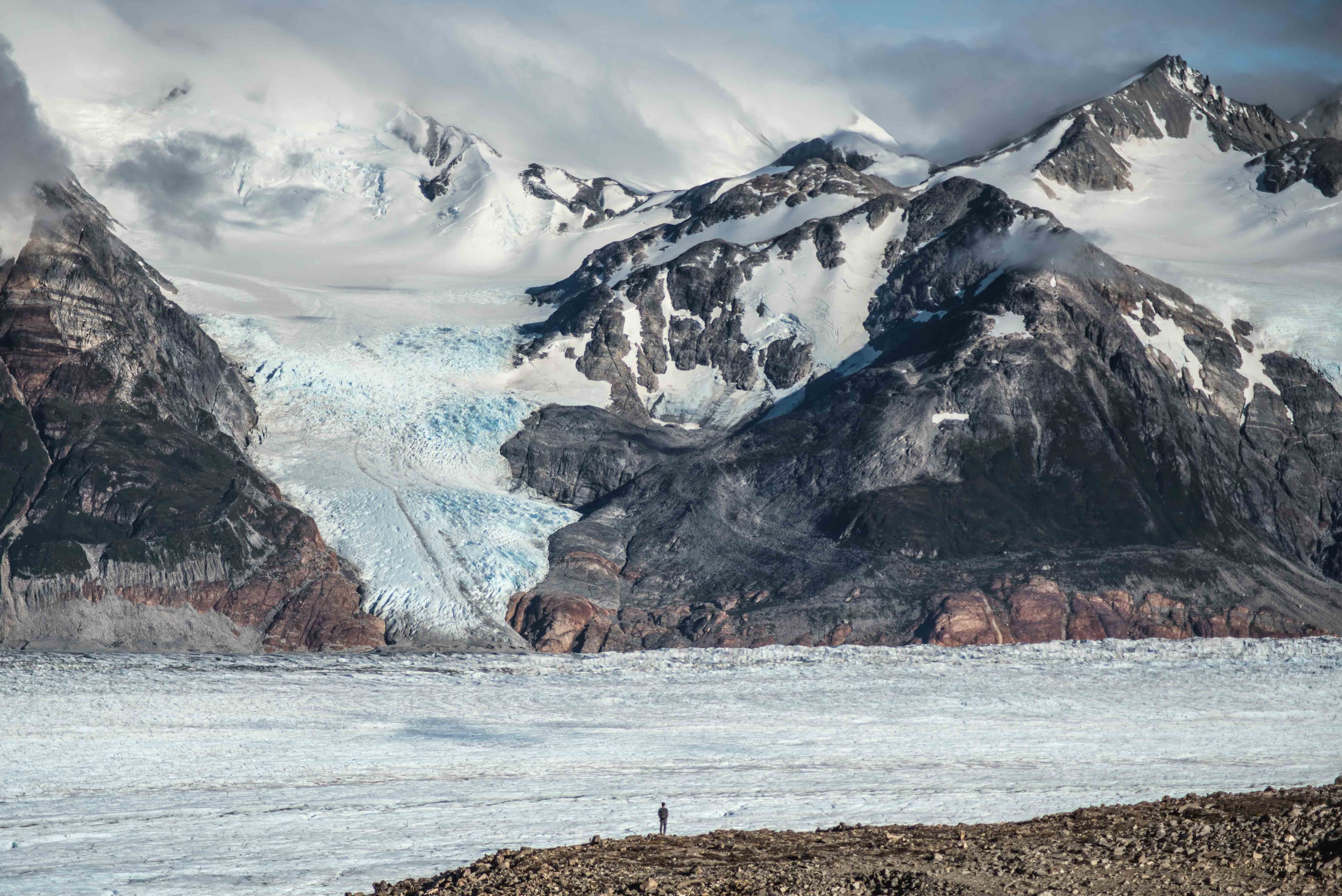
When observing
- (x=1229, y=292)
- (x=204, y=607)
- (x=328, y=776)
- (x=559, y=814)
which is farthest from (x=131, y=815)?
(x=1229, y=292)

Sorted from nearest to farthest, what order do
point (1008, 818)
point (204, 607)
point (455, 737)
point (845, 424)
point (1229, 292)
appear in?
point (1008, 818)
point (455, 737)
point (204, 607)
point (845, 424)
point (1229, 292)

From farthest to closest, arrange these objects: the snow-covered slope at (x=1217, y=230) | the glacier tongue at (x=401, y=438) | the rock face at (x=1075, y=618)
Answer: the snow-covered slope at (x=1217, y=230) < the glacier tongue at (x=401, y=438) < the rock face at (x=1075, y=618)

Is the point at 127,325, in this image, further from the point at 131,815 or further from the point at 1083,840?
the point at 1083,840

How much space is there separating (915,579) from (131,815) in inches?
2478

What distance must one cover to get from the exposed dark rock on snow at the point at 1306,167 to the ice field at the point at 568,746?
12041 cm

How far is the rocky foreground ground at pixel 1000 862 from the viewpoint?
27.2m

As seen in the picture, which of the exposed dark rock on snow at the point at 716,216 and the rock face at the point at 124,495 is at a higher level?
the exposed dark rock on snow at the point at 716,216

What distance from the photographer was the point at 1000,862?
29016mm

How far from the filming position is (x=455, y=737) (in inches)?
2514

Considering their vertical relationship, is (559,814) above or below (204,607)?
below

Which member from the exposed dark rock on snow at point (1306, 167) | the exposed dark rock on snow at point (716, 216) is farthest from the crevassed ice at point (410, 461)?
the exposed dark rock on snow at point (1306, 167)

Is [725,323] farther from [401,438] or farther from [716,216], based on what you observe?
[401,438]

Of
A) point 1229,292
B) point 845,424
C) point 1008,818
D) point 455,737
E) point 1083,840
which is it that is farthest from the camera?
point 1229,292

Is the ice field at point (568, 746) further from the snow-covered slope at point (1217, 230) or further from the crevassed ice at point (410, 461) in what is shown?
the snow-covered slope at point (1217, 230)
